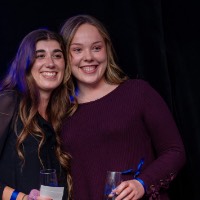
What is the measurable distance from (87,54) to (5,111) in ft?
2.03

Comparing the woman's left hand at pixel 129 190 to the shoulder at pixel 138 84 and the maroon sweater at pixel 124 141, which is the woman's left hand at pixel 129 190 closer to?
the maroon sweater at pixel 124 141

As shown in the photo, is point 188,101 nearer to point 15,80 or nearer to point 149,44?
point 149,44

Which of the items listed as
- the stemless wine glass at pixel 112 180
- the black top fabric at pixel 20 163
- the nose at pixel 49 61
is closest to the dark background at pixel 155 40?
the nose at pixel 49 61

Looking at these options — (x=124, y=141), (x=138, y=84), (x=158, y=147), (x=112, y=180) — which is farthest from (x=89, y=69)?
(x=112, y=180)

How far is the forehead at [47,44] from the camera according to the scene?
2.49 m

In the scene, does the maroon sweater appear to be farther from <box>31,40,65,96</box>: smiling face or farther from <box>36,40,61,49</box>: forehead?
<box>36,40,61,49</box>: forehead

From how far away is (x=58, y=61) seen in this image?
2.55 meters

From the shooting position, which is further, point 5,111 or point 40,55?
point 40,55

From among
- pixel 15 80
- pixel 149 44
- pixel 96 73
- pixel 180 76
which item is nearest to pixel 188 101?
pixel 180 76

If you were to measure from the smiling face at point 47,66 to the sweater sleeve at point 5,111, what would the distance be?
185 mm

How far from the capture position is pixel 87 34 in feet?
8.64

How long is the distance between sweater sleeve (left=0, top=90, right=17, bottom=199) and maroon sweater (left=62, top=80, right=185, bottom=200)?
38cm

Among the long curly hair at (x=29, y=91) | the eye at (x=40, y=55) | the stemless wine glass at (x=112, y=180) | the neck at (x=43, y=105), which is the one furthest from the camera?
the neck at (x=43, y=105)

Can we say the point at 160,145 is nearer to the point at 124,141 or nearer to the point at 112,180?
the point at 124,141
